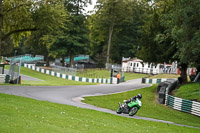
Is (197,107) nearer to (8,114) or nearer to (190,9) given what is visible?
(190,9)

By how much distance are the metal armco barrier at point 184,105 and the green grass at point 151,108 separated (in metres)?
0.54

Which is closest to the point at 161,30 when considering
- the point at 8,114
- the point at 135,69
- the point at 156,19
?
the point at 156,19

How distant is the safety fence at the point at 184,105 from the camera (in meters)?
21.3

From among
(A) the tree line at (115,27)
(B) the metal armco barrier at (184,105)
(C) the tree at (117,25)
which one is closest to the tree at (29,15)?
(A) the tree line at (115,27)

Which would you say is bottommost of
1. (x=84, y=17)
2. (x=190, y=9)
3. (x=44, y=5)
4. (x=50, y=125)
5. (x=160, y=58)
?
(x=50, y=125)

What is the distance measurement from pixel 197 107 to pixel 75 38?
37970 millimetres

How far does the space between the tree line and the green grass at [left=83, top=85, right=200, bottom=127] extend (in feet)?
12.1

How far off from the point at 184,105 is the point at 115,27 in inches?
1984

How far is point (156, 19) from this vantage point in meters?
33.2

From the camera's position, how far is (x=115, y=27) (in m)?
71.2

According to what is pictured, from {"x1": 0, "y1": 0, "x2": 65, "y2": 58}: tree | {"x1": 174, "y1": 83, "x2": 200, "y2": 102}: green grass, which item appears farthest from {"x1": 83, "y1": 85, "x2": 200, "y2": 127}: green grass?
{"x1": 0, "y1": 0, "x2": 65, "y2": 58}: tree

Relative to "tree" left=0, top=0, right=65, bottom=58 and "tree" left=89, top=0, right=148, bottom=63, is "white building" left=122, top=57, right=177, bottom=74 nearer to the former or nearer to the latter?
"tree" left=89, top=0, right=148, bottom=63

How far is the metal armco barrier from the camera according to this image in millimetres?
21252

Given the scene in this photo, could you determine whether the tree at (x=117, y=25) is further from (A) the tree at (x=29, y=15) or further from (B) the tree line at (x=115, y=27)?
(A) the tree at (x=29, y=15)
